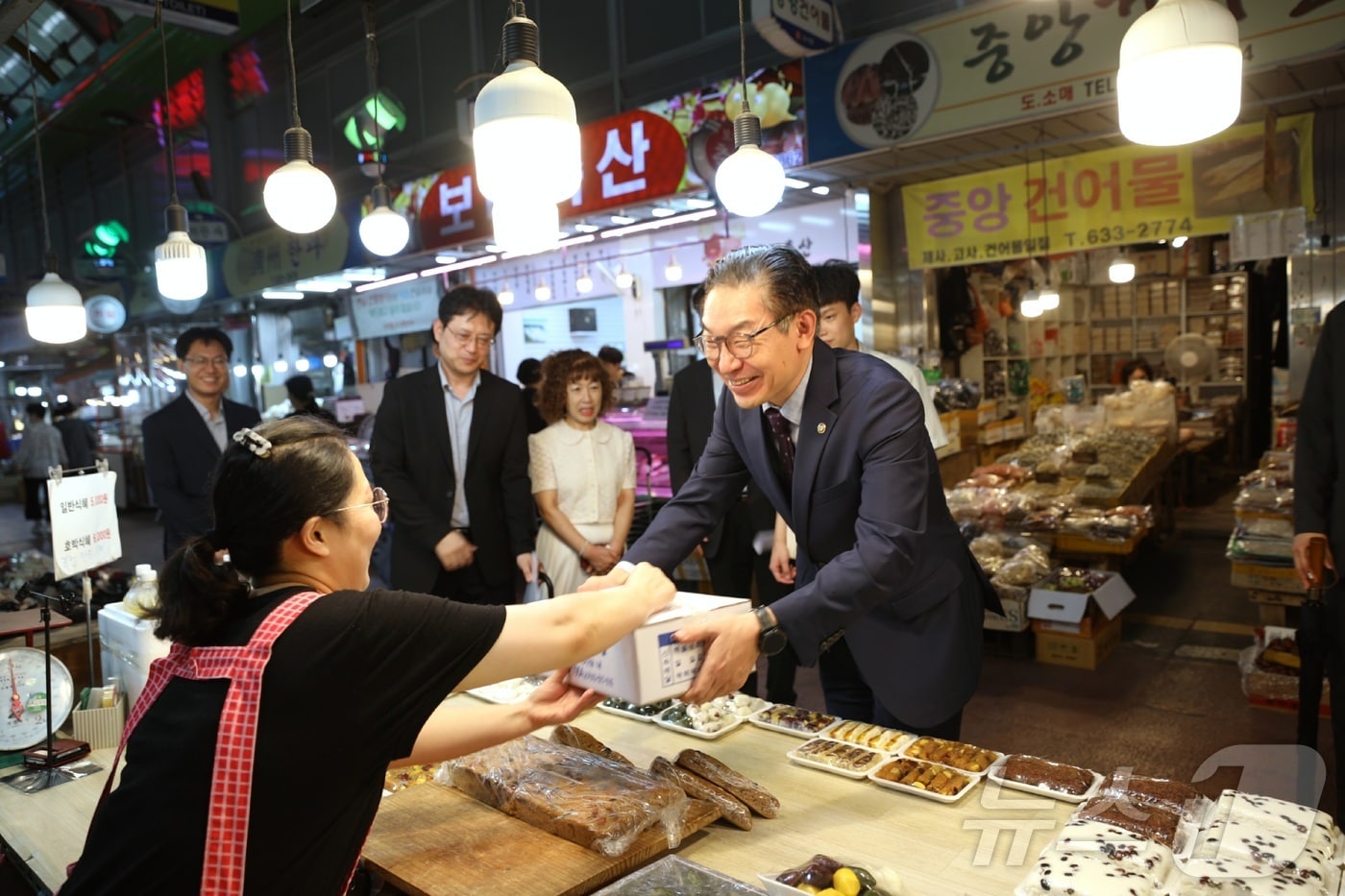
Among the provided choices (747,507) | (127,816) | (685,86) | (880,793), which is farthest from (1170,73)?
(685,86)

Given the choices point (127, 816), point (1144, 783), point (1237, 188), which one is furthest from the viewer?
point (1237, 188)

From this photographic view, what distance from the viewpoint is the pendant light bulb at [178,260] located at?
3420mm

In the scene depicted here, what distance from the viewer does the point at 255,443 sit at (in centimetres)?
137

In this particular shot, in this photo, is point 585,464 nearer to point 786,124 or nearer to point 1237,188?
point 786,124

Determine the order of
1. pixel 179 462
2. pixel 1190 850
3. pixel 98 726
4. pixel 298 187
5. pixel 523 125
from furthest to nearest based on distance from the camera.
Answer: pixel 179 462
pixel 298 187
pixel 98 726
pixel 523 125
pixel 1190 850

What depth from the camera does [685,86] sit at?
26.3 ft

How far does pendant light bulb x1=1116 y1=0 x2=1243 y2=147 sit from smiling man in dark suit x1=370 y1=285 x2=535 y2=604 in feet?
7.80

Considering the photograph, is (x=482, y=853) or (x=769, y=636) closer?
(x=482, y=853)

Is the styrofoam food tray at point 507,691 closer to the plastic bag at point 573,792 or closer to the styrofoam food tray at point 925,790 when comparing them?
the plastic bag at point 573,792

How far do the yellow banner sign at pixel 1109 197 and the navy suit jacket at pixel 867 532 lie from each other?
431cm

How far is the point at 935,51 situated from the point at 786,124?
3.94 feet

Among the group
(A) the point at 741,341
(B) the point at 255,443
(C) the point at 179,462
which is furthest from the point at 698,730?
(C) the point at 179,462

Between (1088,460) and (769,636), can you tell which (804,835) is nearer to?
(769,636)

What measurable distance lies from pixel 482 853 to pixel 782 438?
1.15m
